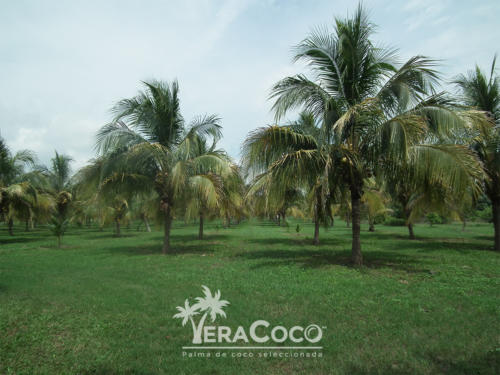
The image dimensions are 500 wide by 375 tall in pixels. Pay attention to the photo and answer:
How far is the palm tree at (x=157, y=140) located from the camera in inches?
443

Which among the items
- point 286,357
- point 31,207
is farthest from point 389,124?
point 31,207

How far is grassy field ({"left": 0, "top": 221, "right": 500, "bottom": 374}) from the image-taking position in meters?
3.36

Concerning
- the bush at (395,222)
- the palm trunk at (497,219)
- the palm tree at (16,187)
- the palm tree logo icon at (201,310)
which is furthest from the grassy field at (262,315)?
the bush at (395,222)

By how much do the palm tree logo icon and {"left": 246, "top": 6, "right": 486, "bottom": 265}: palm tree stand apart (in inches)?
161

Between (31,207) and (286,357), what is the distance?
20876 mm

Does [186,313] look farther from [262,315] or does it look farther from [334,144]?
[334,144]

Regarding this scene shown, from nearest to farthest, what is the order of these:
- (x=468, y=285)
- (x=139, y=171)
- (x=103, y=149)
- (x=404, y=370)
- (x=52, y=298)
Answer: (x=404, y=370)
(x=52, y=298)
(x=468, y=285)
(x=103, y=149)
(x=139, y=171)

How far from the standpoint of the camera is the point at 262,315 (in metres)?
4.75

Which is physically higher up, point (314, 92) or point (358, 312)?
point (314, 92)

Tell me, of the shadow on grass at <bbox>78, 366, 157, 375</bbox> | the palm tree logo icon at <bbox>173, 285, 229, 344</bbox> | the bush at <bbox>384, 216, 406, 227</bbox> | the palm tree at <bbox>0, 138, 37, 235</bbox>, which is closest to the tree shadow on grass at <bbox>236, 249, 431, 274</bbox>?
the palm tree logo icon at <bbox>173, 285, 229, 344</bbox>

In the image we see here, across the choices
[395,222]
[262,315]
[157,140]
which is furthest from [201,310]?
[395,222]

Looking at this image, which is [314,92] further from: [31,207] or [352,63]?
[31,207]

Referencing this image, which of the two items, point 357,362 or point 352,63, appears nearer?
point 357,362

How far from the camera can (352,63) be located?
8.88 m
